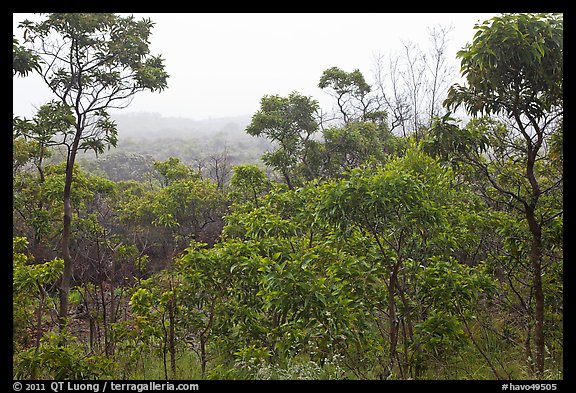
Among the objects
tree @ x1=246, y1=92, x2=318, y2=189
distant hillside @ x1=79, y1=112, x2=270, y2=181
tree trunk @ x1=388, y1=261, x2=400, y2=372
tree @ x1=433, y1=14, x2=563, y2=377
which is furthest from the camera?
distant hillside @ x1=79, y1=112, x2=270, y2=181

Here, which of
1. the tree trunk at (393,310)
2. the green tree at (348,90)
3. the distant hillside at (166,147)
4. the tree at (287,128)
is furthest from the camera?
A: the distant hillside at (166,147)

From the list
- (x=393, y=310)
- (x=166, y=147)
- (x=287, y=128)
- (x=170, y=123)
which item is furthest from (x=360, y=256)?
(x=170, y=123)

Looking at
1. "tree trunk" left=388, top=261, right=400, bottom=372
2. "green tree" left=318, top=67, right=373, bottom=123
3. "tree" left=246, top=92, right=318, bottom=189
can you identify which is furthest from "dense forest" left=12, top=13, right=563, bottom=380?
"green tree" left=318, top=67, right=373, bottom=123

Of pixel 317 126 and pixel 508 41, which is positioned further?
pixel 317 126

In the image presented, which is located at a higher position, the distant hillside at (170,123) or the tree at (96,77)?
the distant hillside at (170,123)

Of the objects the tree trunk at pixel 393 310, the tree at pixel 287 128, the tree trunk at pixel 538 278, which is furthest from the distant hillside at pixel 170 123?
the tree trunk at pixel 538 278

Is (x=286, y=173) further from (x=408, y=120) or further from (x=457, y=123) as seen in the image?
(x=457, y=123)

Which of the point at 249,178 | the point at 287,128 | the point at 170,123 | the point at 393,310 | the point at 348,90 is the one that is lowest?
the point at 393,310

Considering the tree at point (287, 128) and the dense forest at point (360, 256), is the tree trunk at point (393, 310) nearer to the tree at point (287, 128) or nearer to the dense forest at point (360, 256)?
the dense forest at point (360, 256)

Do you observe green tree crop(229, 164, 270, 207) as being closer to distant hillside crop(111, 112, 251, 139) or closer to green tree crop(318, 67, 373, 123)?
green tree crop(318, 67, 373, 123)

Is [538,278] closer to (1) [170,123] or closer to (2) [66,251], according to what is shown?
(2) [66,251]
